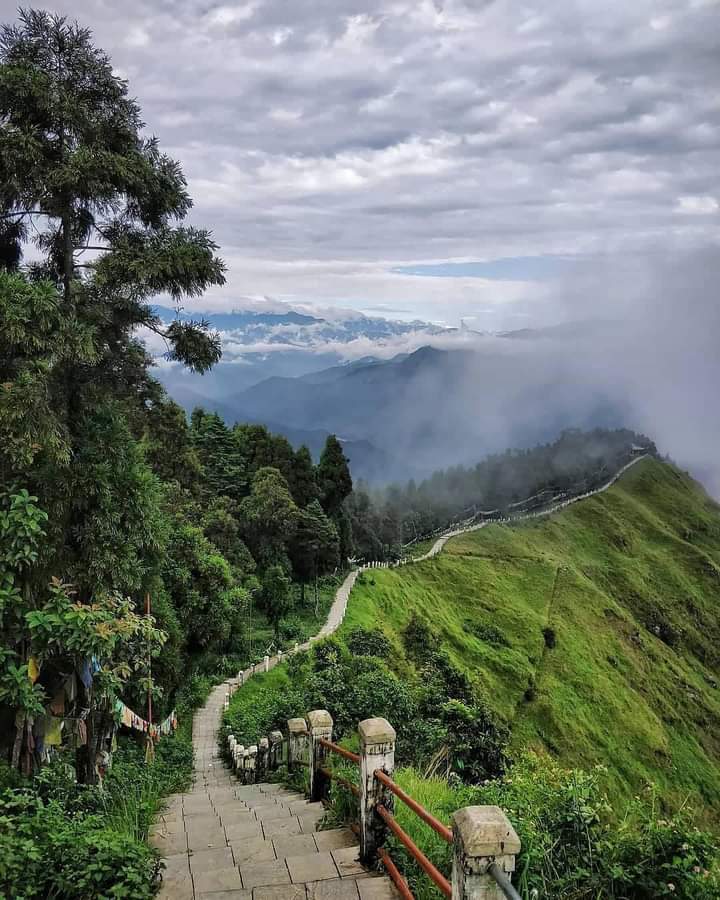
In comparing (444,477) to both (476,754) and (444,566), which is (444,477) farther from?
(476,754)

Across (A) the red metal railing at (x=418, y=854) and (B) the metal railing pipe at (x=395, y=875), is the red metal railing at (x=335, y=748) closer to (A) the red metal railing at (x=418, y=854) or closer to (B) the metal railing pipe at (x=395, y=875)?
(A) the red metal railing at (x=418, y=854)

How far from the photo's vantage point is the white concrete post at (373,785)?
612 cm

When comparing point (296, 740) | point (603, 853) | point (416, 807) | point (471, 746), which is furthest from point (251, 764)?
point (416, 807)

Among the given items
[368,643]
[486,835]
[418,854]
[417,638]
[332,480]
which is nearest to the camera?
[486,835]

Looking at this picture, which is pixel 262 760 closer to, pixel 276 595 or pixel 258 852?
pixel 258 852

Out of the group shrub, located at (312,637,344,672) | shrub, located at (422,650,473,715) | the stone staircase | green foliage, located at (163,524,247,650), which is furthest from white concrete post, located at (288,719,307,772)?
shrub, located at (312,637,344,672)

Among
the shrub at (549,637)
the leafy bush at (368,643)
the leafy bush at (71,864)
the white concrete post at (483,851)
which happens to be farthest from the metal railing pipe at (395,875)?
the shrub at (549,637)

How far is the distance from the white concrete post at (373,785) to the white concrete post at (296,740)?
192 inches

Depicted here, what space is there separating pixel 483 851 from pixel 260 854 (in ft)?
11.9

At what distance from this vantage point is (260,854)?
21.4 feet

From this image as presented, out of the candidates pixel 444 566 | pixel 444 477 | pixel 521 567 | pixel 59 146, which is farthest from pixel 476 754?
pixel 444 477

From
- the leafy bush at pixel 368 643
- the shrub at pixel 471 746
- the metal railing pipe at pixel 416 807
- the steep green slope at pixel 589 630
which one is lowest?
the steep green slope at pixel 589 630

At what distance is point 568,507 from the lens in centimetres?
8875

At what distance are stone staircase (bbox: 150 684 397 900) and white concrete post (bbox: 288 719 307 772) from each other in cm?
128
